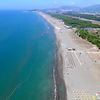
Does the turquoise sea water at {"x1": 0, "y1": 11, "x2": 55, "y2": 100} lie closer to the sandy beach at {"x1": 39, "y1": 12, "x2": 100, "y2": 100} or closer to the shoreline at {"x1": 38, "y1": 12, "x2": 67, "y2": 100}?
the shoreline at {"x1": 38, "y1": 12, "x2": 67, "y2": 100}

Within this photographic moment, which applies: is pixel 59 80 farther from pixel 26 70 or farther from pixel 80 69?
pixel 26 70

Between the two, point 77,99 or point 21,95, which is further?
point 21,95

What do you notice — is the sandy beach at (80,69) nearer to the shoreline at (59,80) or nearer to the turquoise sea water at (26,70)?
the shoreline at (59,80)

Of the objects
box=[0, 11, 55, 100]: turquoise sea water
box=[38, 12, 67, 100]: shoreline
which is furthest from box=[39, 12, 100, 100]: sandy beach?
box=[0, 11, 55, 100]: turquoise sea water

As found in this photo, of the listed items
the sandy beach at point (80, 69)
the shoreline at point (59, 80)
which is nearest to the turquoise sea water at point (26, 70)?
the shoreline at point (59, 80)

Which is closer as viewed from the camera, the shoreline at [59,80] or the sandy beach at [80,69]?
the shoreline at [59,80]

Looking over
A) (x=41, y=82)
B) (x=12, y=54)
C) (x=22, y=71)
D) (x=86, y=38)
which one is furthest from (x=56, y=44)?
(x=41, y=82)

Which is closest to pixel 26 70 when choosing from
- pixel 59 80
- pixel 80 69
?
pixel 59 80

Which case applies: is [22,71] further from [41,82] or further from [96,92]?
[96,92]
